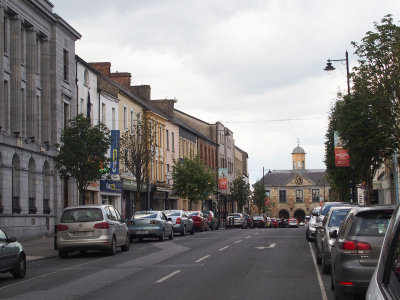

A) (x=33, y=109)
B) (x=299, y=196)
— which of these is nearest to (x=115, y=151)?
(x=33, y=109)

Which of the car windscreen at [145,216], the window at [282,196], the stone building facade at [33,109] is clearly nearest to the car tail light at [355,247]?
the car windscreen at [145,216]

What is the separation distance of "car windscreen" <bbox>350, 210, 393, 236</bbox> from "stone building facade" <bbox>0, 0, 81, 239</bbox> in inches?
889

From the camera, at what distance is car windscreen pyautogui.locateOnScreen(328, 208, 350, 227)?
50.7 feet

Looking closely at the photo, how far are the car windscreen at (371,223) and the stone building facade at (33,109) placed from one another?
74.1ft

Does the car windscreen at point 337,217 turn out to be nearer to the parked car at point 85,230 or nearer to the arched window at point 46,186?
the parked car at point 85,230

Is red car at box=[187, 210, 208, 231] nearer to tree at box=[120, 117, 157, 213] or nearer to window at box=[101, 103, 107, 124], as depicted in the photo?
tree at box=[120, 117, 157, 213]

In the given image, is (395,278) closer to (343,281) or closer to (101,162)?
(343,281)

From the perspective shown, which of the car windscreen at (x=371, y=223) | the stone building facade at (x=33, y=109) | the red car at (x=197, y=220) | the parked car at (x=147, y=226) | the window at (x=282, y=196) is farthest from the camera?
the window at (x=282, y=196)

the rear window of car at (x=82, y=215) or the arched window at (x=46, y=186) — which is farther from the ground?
the arched window at (x=46, y=186)

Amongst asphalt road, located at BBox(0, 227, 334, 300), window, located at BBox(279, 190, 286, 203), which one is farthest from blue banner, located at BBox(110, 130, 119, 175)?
window, located at BBox(279, 190, 286, 203)

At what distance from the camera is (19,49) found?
32.8m

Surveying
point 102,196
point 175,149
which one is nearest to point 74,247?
point 102,196

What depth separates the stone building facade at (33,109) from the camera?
31094mm

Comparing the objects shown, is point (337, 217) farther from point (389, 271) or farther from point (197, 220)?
point (197, 220)
